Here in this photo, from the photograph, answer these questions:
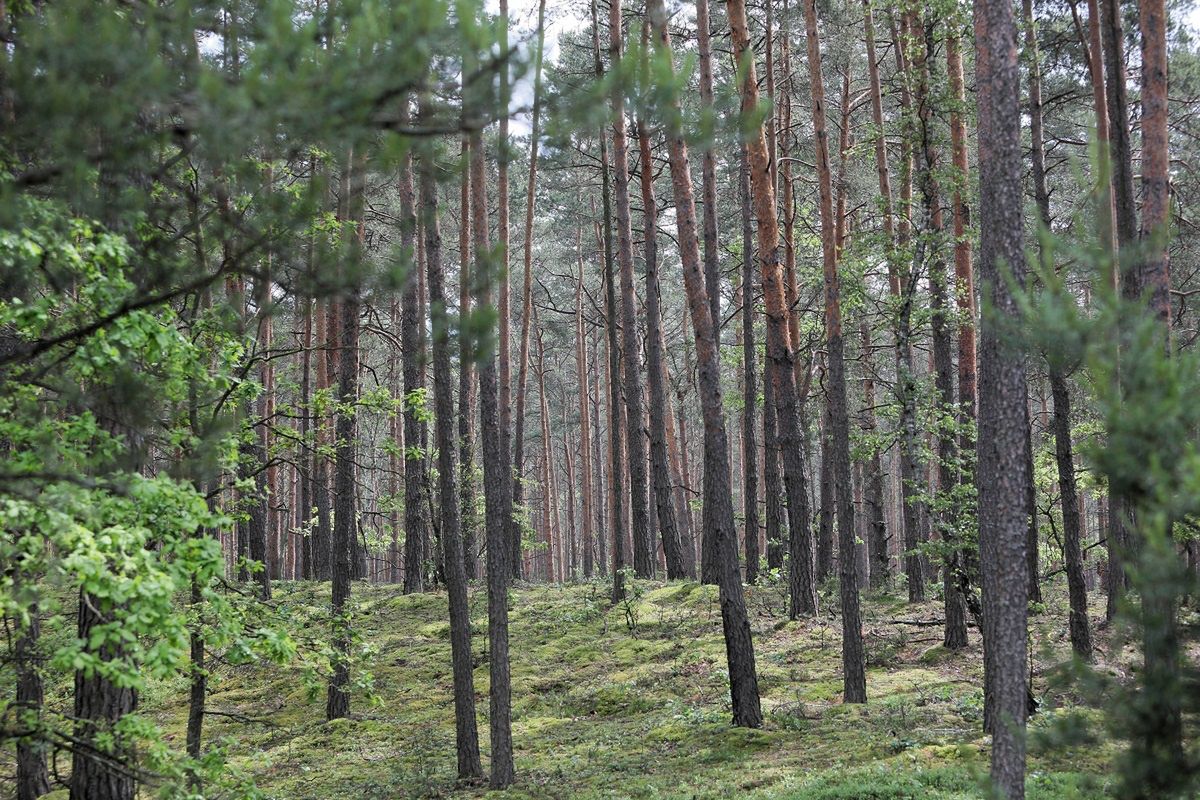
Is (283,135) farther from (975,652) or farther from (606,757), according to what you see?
(975,652)

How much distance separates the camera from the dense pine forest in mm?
3584

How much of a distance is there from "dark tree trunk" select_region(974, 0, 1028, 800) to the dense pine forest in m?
0.03

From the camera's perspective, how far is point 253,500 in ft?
25.5

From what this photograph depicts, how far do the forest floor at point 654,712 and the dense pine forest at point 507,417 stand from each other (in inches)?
3.5

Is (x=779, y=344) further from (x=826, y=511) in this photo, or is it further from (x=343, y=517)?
(x=343, y=517)

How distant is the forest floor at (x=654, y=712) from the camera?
27.5 ft

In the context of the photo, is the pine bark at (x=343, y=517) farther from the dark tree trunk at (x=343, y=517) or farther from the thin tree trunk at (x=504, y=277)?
the thin tree trunk at (x=504, y=277)

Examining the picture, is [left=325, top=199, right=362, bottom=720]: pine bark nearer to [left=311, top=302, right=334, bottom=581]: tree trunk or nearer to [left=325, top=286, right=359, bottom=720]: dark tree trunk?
[left=325, top=286, right=359, bottom=720]: dark tree trunk

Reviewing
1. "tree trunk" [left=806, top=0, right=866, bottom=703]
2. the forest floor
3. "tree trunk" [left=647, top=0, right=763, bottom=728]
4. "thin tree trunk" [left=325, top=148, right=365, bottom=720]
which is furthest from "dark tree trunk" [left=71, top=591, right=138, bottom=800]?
"tree trunk" [left=806, top=0, right=866, bottom=703]

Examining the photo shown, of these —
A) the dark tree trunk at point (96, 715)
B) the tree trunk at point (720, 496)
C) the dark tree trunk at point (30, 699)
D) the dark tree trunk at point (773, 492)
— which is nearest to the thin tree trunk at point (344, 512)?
the dark tree trunk at point (96, 715)

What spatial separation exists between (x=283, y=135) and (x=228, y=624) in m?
3.36

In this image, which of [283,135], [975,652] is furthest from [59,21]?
[975,652]

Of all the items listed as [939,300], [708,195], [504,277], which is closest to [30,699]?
[504,277]

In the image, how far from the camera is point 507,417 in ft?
63.3
